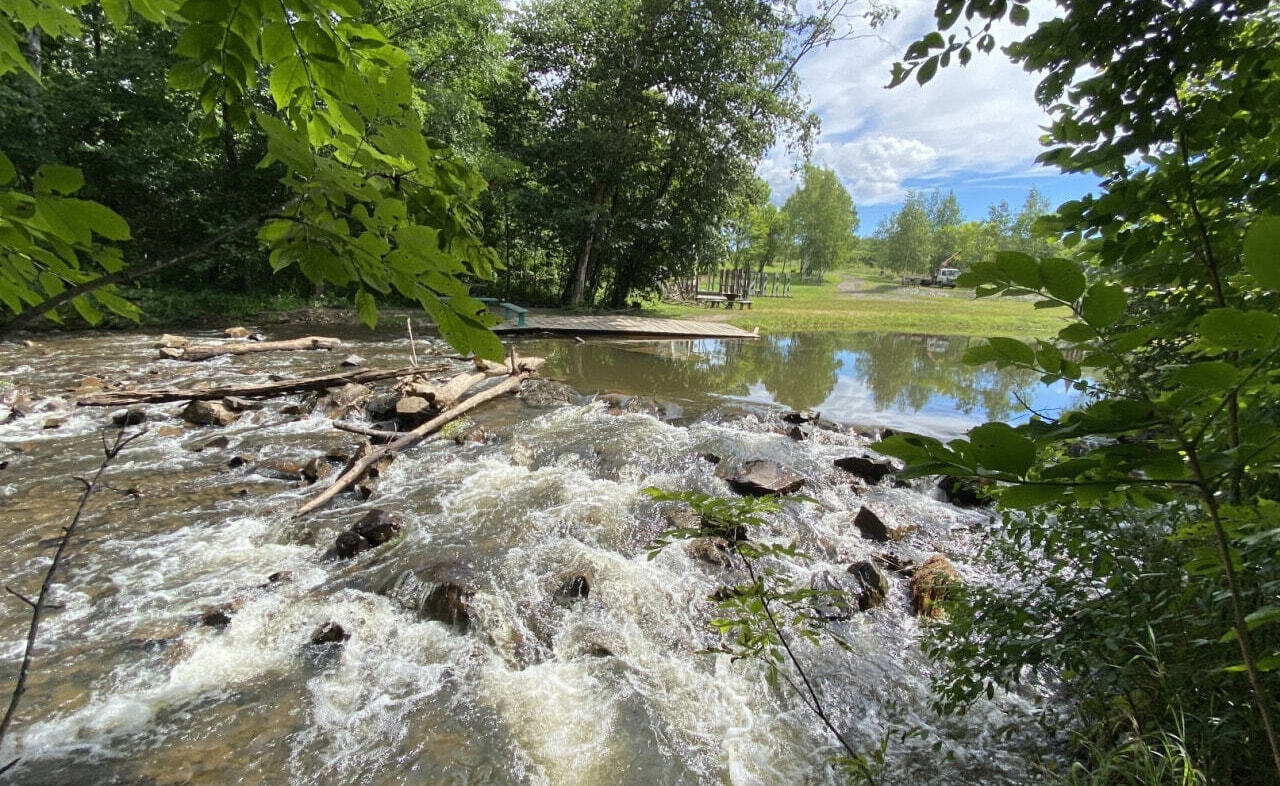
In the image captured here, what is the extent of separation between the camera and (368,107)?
3.77ft

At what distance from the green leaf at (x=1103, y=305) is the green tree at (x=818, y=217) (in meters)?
64.9

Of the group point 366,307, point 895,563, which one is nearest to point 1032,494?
point 366,307

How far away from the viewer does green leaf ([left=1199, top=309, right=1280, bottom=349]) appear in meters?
0.71

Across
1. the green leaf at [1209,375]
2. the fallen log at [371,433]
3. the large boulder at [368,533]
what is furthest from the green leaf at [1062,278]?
the fallen log at [371,433]

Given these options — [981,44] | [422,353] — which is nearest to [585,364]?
[422,353]

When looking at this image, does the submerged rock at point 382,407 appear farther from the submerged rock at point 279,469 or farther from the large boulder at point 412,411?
the submerged rock at point 279,469

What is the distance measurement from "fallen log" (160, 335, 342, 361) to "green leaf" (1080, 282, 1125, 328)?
15563 millimetres

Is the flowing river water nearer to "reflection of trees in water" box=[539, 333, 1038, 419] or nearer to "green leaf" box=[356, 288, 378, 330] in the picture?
"green leaf" box=[356, 288, 378, 330]

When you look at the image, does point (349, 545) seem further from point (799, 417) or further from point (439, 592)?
point (799, 417)

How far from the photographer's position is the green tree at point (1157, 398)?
84cm

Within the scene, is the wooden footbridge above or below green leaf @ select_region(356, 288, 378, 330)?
below

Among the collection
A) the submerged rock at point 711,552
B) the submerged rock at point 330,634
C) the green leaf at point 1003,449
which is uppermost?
the green leaf at point 1003,449

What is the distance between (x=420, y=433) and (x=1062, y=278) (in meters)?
8.62

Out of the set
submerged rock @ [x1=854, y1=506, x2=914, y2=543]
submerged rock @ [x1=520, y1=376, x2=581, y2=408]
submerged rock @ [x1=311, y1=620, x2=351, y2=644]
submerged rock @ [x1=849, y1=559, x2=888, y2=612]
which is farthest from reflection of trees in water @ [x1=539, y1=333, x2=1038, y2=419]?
submerged rock @ [x1=311, y1=620, x2=351, y2=644]
